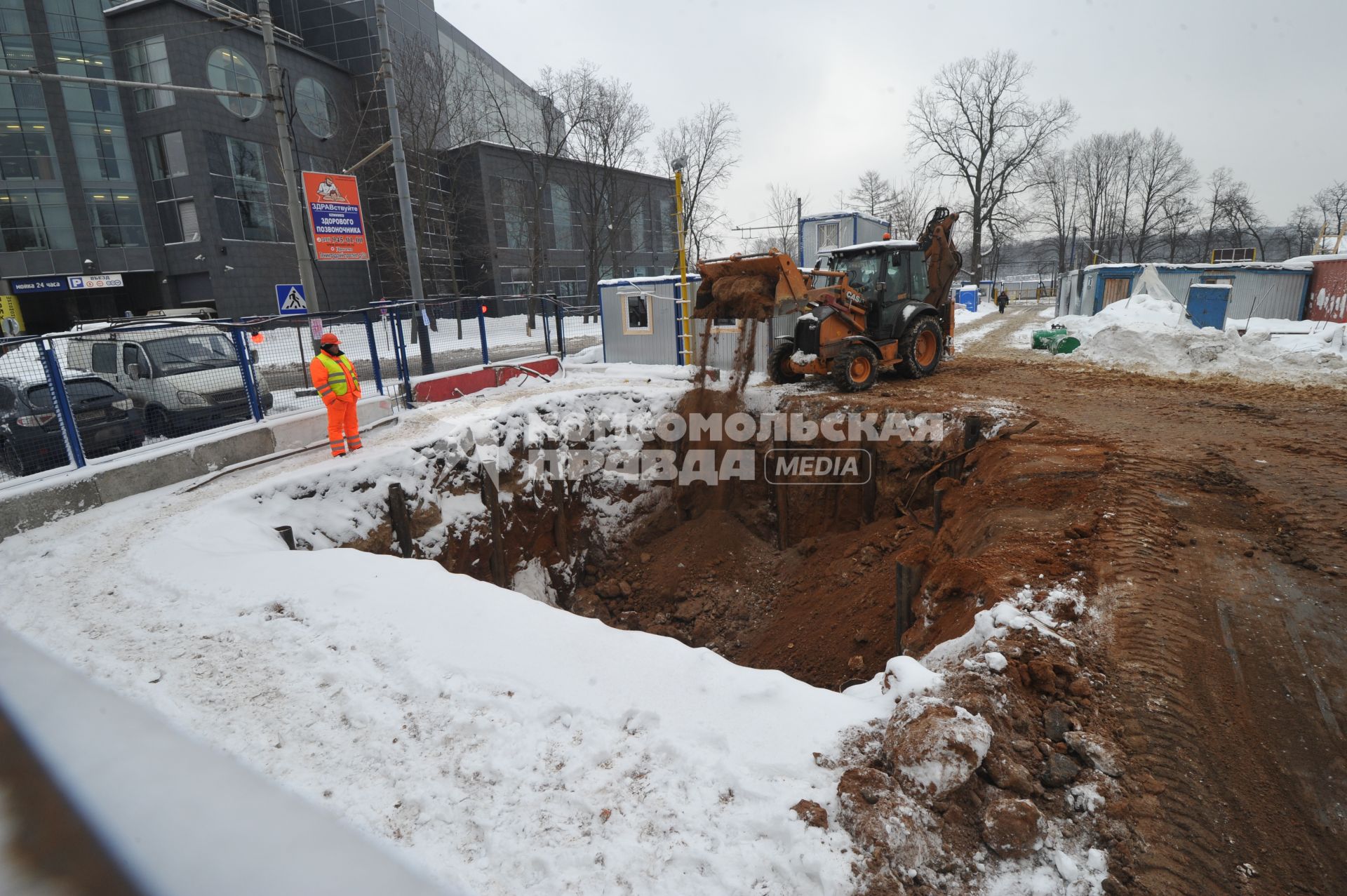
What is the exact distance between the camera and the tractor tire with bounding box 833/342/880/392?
35.2 ft

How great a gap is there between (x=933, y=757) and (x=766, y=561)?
24.0 ft

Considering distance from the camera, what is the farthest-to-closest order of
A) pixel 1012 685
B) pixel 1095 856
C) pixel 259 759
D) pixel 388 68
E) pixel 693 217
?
pixel 693 217 < pixel 388 68 < pixel 1012 685 < pixel 259 759 < pixel 1095 856

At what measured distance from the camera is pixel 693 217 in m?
40.6

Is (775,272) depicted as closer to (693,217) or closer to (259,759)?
(259,759)

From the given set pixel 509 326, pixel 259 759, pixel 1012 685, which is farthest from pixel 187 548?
pixel 509 326

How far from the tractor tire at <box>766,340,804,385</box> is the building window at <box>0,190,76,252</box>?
38576 millimetres

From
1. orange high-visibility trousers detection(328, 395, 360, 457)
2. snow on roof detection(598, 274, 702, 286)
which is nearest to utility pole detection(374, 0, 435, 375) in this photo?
snow on roof detection(598, 274, 702, 286)

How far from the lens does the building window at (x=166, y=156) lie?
3053 cm

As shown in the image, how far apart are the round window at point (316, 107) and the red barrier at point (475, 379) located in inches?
1093

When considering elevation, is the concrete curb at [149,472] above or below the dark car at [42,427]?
below

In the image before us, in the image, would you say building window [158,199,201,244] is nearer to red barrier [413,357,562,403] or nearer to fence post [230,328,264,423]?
red barrier [413,357,562,403]

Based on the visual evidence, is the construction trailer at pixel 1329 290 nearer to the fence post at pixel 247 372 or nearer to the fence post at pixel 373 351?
the fence post at pixel 373 351

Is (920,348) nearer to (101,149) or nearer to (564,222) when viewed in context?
(564,222)

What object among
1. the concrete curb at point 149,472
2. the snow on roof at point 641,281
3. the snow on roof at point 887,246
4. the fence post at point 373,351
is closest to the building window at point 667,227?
the snow on roof at point 641,281
